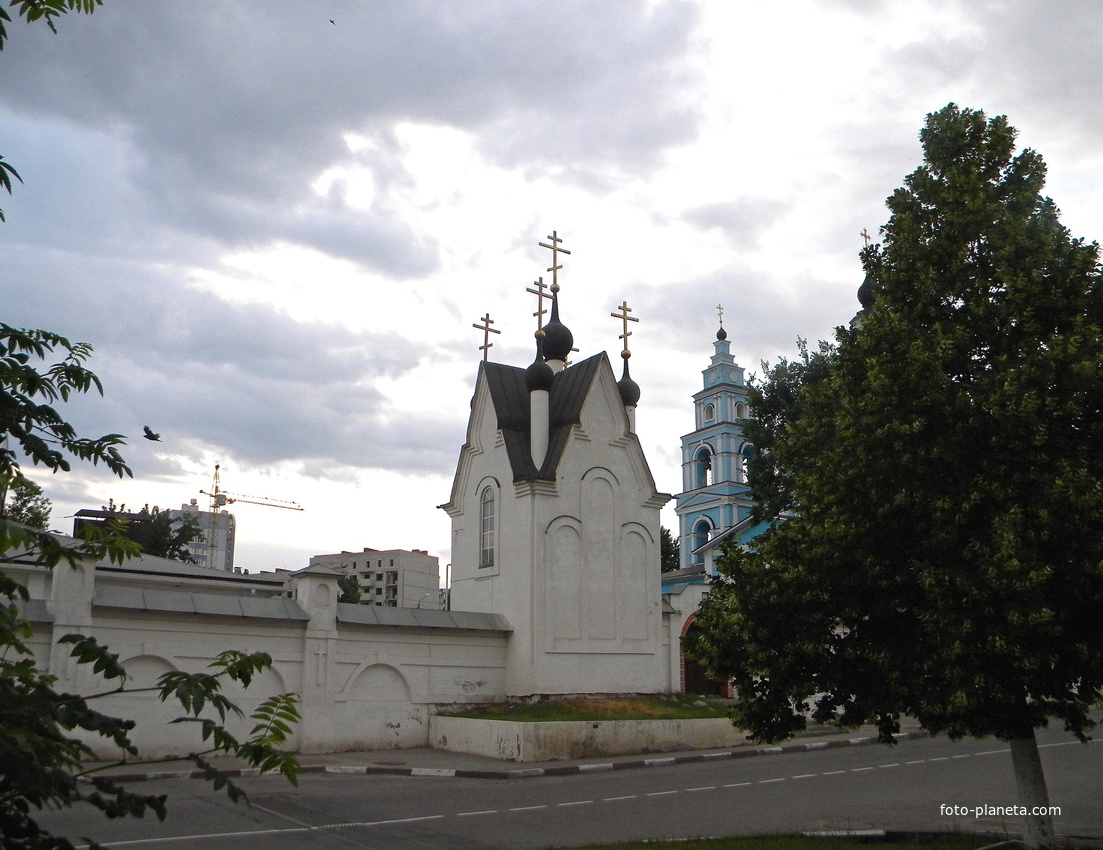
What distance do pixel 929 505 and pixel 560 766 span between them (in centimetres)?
1142

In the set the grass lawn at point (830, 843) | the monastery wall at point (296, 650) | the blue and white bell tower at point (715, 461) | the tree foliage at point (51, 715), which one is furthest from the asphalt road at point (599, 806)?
the blue and white bell tower at point (715, 461)

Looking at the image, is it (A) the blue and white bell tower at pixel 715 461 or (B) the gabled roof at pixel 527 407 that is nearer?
(B) the gabled roof at pixel 527 407

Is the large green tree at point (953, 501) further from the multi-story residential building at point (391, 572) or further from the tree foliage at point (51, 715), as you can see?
the multi-story residential building at point (391, 572)

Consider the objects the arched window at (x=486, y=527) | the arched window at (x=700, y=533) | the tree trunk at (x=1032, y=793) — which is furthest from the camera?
the arched window at (x=700, y=533)

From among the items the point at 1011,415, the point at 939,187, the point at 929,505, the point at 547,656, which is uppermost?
the point at 939,187

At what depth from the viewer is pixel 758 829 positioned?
11547mm

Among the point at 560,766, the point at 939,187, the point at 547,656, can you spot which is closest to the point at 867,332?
the point at 939,187

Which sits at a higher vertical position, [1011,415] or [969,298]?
[969,298]

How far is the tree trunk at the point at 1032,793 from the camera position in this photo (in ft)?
31.9

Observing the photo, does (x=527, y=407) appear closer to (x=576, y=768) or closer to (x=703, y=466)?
(x=576, y=768)

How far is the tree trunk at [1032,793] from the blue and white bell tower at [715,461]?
44516mm

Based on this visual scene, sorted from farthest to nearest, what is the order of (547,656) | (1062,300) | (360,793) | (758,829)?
(547,656) < (360,793) < (758,829) < (1062,300)

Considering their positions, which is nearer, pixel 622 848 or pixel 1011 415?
pixel 1011 415

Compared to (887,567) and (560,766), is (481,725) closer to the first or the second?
(560,766)
